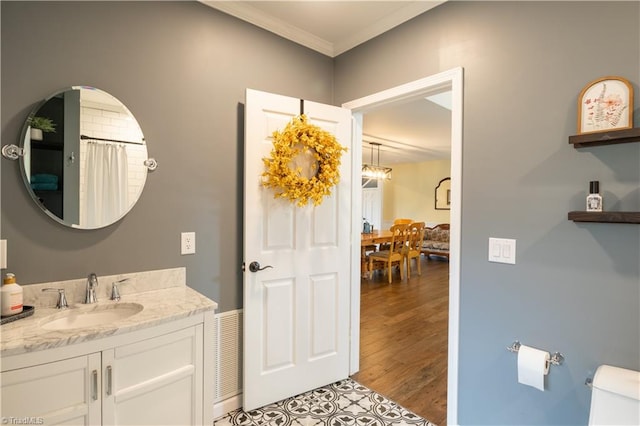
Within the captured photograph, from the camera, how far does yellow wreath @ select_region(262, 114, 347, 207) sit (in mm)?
1982

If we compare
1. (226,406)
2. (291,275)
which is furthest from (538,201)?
(226,406)

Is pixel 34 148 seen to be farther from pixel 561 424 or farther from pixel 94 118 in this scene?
pixel 561 424

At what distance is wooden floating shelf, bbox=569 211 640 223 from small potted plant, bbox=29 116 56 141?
2392 mm

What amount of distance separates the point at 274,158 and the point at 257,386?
4.81 ft

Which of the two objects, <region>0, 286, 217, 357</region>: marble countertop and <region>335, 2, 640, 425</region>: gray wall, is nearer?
<region>0, 286, 217, 357</region>: marble countertop

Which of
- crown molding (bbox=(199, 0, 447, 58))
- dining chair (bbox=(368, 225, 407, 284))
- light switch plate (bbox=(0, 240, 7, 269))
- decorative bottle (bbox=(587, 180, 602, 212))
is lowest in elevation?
dining chair (bbox=(368, 225, 407, 284))

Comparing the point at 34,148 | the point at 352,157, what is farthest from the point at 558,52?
the point at 34,148

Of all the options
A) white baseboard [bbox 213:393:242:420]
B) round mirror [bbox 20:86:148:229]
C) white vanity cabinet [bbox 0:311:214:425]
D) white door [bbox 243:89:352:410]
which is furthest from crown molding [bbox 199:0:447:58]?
white baseboard [bbox 213:393:242:420]

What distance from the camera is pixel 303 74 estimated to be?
242 centimetres

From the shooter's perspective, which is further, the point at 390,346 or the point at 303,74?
the point at 390,346

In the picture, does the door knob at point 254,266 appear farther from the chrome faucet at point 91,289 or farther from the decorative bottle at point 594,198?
the decorative bottle at point 594,198

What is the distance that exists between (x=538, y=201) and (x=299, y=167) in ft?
4.33

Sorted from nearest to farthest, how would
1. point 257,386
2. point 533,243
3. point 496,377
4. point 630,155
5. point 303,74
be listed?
1. point 630,155
2. point 533,243
3. point 496,377
4. point 257,386
5. point 303,74

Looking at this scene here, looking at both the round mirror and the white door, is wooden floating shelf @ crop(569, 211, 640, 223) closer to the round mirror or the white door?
the white door
